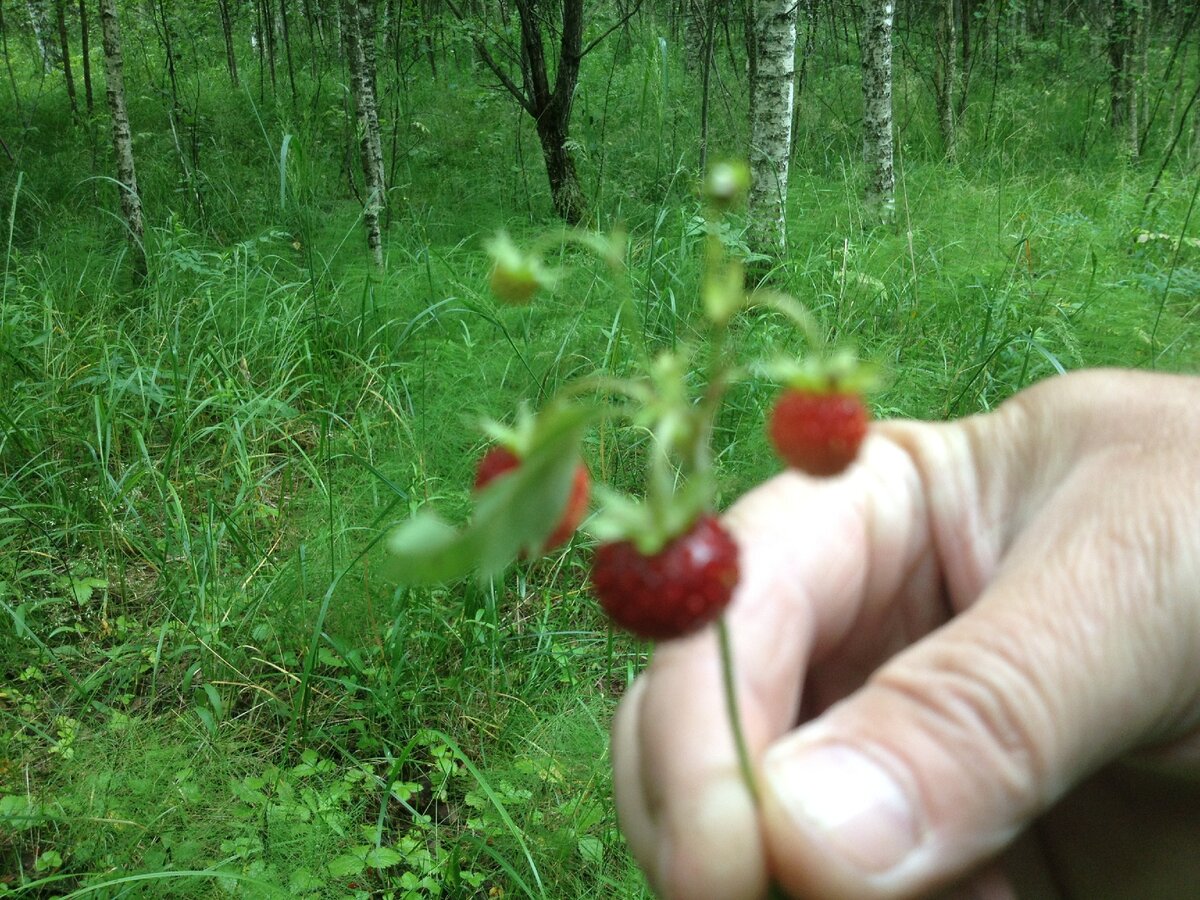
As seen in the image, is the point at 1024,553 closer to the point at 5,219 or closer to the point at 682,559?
the point at 682,559

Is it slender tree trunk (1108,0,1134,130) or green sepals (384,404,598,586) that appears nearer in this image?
green sepals (384,404,598,586)

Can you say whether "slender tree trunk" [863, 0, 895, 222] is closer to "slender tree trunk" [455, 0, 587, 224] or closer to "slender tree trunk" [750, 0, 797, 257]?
"slender tree trunk" [750, 0, 797, 257]

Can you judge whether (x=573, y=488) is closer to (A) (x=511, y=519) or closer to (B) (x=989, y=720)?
(A) (x=511, y=519)

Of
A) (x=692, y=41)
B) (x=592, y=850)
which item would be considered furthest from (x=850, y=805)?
(x=692, y=41)

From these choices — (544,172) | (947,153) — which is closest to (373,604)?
(544,172)

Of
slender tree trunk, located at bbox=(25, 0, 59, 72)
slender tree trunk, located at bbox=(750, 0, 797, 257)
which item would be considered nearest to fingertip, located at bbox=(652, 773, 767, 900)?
slender tree trunk, located at bbox=(750, 0, 797, 257)

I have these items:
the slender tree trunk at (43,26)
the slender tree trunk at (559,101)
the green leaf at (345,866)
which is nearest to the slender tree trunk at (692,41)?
the slender tree trunk at (559,101)
